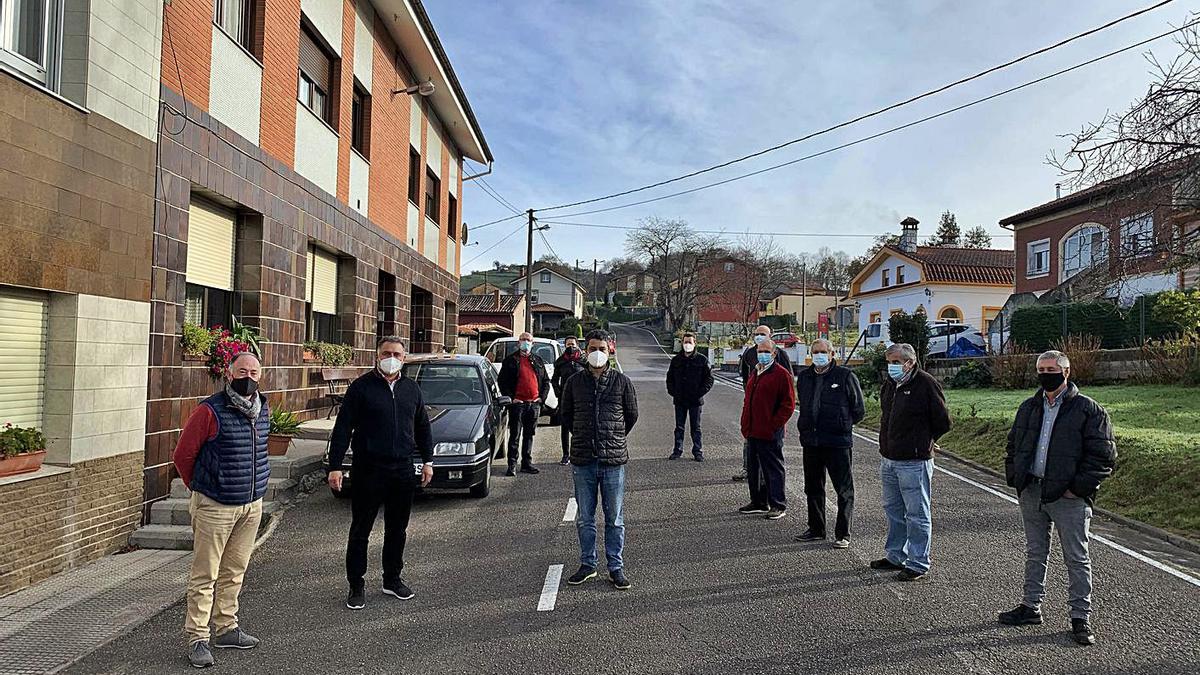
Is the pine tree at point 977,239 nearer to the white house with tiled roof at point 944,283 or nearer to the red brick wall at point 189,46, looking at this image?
the white house with tiled roof at point 944,283

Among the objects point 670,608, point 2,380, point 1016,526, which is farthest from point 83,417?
point 1016,526

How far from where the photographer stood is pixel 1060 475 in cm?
495

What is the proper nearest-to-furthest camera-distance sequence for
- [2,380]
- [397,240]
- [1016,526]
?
1. [2,380]
2. [1016,526]
3. [397,240]

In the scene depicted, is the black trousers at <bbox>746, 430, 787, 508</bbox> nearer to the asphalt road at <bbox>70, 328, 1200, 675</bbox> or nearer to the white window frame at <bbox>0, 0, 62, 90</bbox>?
the asphalt road at <bbox>70, 328, 1200, 675</bbox>

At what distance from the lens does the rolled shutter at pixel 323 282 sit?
1297cm

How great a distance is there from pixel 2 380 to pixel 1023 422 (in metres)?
7.68

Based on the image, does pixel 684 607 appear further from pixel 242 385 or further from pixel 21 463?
pixel 21 463

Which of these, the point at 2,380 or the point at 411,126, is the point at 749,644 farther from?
the point at 411,126

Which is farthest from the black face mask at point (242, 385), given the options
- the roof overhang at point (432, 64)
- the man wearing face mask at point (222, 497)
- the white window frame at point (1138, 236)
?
the roof overhang at point (432, 64)

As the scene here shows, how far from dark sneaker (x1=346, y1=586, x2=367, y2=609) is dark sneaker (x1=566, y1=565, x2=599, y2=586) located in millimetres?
1498

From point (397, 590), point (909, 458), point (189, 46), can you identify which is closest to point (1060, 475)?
point (909, 458)

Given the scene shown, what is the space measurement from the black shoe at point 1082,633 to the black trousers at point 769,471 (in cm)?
333

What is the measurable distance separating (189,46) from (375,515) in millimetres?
6028

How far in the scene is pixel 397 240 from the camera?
1733 centimetres
